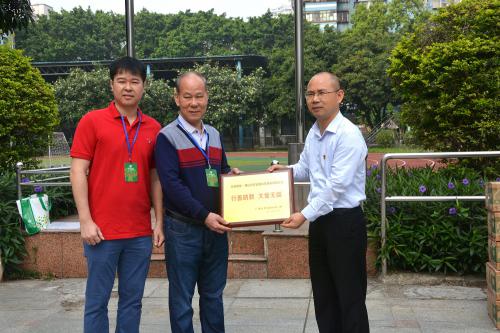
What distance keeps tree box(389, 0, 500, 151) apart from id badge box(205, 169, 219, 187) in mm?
4598

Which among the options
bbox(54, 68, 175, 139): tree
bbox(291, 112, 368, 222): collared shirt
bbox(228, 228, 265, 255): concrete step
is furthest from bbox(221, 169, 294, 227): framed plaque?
bbox(54, 68, 175, 139): tree

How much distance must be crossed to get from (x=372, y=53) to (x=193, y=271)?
116 feet

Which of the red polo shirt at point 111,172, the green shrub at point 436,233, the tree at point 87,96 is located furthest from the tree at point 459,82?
the tree at point 87,96

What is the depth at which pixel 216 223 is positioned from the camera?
3.09m

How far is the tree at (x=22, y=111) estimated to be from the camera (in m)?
7.71

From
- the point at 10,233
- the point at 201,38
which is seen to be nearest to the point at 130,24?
the point at 10,233

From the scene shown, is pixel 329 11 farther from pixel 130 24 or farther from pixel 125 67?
pixel 125 67

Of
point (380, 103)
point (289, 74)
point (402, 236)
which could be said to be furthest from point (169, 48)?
point (402, 236)

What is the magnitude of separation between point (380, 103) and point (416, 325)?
34.3m

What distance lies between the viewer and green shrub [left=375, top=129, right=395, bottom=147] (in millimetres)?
34438

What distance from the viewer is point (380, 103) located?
37156mm

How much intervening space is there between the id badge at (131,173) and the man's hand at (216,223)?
46 cm

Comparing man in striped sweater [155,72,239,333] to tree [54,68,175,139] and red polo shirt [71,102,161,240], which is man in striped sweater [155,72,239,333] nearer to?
red polo shirt [71,102,161,240]

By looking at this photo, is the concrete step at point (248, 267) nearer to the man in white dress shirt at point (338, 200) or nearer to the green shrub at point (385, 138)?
the man in white dress shirt at point (338, 200)
